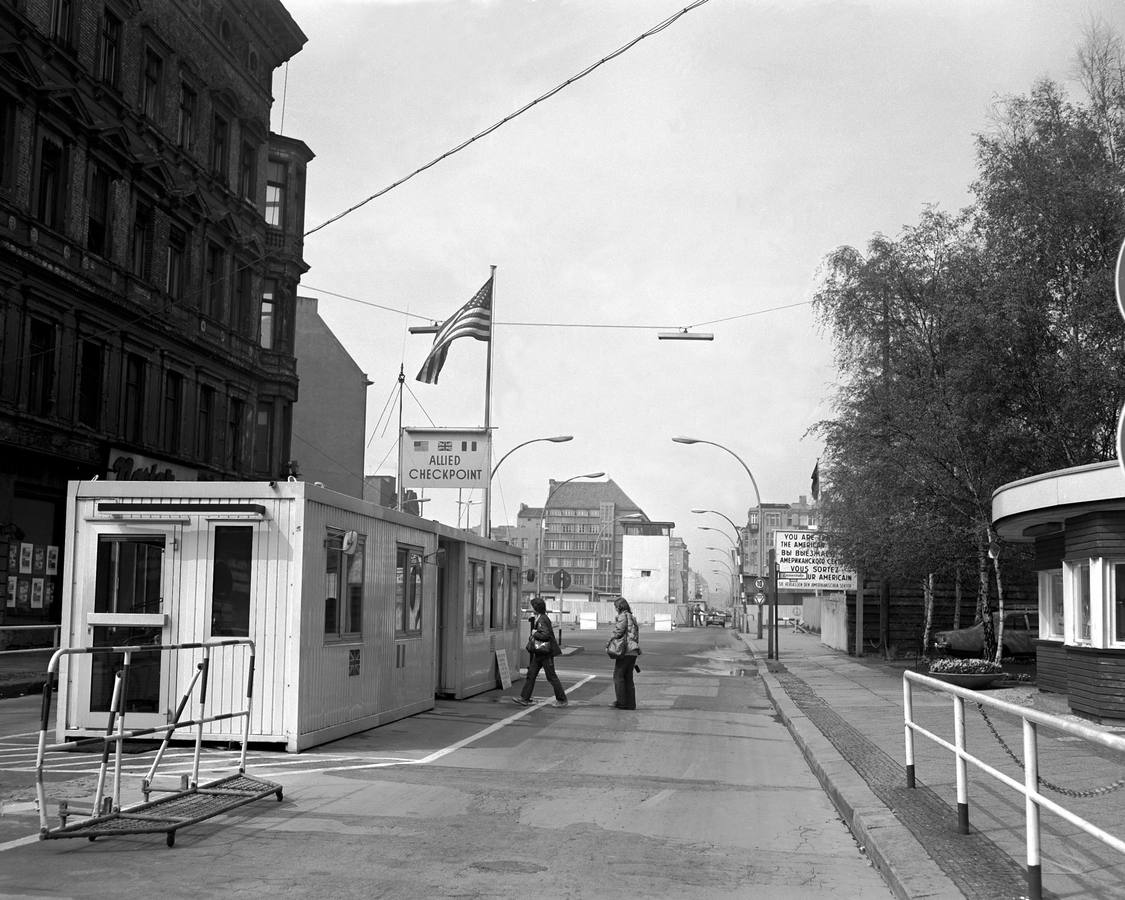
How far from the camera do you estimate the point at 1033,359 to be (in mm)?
24281

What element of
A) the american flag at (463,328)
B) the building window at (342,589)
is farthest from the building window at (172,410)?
the building window at (342,589)

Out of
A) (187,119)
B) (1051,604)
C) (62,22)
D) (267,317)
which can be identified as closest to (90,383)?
(62,22)

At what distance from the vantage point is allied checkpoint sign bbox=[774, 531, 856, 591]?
41875 mm

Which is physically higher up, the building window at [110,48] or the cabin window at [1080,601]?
the building window at [110,48]

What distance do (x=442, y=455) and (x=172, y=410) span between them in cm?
1075

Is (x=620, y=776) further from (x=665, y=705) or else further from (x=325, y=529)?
(x=665, y=705)

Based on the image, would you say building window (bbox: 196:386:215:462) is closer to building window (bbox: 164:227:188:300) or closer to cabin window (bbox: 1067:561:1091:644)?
building window (bbox: 164:227:188:300)

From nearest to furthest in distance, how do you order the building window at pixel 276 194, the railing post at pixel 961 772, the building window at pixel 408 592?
the railing post at pixel 961 772 → the building window at pixel 408 592 → the building window at pixel 276 194

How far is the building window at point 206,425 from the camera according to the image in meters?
33.2

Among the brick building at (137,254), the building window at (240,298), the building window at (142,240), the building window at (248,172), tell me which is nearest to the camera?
the brick building at (137,254)

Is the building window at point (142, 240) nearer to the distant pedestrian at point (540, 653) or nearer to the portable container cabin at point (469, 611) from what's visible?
the portable container cabin at point (469, 611)

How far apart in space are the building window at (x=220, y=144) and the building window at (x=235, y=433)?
21.7 ft

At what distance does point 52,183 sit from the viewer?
26.4 meters

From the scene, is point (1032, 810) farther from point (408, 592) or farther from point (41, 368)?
point (41, 368)
